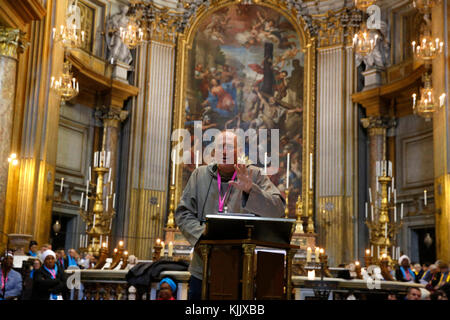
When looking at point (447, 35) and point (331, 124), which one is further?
point (331, 124)

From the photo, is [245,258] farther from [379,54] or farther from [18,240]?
[379,54]

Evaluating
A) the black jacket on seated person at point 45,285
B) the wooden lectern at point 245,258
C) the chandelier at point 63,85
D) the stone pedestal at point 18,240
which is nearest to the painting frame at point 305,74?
the chandelier at point 63,85

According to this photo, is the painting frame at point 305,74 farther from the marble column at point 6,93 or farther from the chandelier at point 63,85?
the marble column at point 6,93

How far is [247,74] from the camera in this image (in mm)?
18906

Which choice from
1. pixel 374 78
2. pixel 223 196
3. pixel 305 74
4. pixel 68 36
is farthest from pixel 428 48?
pixel 223 196

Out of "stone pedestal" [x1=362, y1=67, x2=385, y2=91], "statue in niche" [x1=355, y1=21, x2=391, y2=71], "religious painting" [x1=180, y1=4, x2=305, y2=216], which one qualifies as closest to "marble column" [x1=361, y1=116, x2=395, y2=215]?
"stone pedestal" [x1=362, y1=67, x2=385, y2=91]

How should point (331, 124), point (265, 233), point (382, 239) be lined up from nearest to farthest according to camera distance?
point (265, 233), point (382, 239), point (331, 124)

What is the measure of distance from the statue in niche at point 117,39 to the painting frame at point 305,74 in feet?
5.38

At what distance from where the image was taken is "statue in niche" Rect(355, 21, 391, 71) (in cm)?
1728

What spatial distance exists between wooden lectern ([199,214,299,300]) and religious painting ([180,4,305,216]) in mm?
13866
